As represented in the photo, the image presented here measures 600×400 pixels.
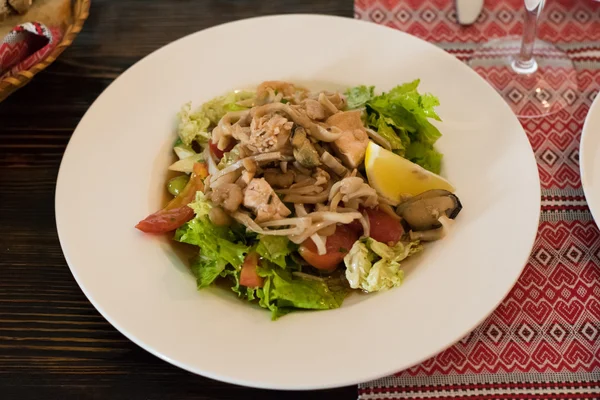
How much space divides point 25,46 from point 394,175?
1.78 meters

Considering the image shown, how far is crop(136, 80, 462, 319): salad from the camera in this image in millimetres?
2131

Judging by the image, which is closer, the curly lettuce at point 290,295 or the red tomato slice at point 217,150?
the curly lettuce at point 290,295

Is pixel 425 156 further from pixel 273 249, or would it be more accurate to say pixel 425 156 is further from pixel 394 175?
pixel 273 249

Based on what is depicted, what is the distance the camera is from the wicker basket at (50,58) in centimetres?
248

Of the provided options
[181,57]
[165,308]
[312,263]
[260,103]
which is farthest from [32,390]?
[181,57]

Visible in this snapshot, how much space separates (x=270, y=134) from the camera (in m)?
2.26

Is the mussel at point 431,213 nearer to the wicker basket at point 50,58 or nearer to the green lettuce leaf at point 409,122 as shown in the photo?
the green lettuce leaf at point 409,122

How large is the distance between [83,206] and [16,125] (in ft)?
2.82

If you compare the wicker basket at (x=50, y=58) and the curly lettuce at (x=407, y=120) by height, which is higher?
the curly lettuce at (x=407, y=120)

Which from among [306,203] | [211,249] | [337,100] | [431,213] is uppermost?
[337,100]

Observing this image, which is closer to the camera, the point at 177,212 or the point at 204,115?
the point at 177,212

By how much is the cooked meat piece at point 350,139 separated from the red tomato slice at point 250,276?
557mm

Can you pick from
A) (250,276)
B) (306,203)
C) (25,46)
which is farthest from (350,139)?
(25,46)

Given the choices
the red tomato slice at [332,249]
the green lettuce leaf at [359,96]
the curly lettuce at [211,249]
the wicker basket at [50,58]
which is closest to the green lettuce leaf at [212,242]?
the curly lettuce at [211,249]
